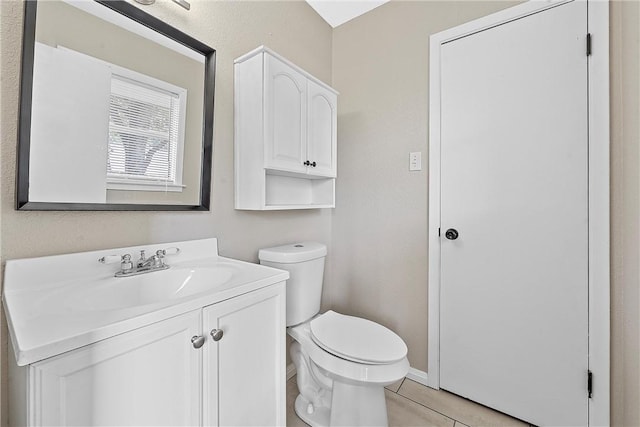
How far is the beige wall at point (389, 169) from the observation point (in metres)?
1.56

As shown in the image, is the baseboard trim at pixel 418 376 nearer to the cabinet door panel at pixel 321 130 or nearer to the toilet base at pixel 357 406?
the toilet base at pixel 357 406

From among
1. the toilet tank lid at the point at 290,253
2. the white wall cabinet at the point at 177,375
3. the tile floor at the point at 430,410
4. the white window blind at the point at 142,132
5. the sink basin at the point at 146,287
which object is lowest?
the tile floor at the point at 430,410

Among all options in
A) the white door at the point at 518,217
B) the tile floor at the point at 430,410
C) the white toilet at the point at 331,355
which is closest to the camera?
the white toilet at the point at 331,355

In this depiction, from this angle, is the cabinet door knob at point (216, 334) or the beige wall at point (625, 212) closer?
the cabinet door knob at point (216, 334)

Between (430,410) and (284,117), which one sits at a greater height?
(284,117)

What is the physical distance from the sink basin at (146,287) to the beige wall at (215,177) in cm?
15

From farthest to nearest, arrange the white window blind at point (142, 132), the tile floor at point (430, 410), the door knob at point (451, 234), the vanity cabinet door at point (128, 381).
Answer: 1. the door knob at point (451, 234)
2. the tile floor at point (430, 410)
3. the white window blind at point (142, 132)
4. the vanity cabinet door at point (128, 381)

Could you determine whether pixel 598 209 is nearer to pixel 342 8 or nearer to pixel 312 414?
pixel 312 414

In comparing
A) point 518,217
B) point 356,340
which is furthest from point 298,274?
point 518,217

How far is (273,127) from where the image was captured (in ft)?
4.30

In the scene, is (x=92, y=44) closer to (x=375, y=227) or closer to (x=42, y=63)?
(x=42, y=63)

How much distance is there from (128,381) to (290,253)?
33.1 inches

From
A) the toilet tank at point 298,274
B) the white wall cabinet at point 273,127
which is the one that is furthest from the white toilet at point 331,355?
the white wall cabinet at point 273,127

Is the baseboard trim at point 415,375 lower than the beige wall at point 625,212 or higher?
lower
